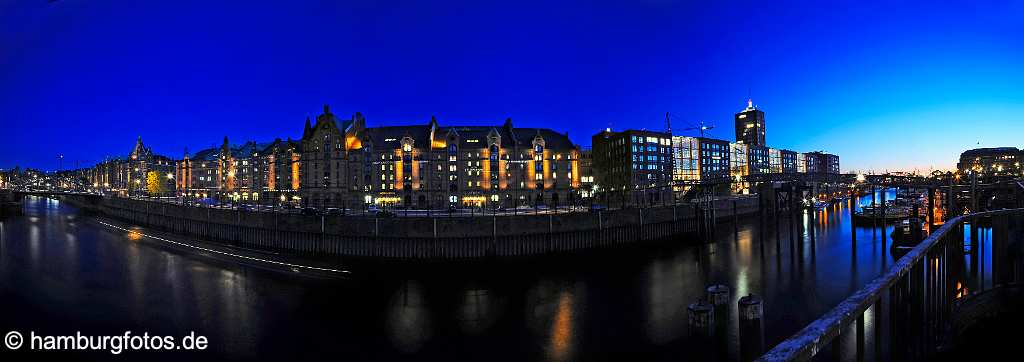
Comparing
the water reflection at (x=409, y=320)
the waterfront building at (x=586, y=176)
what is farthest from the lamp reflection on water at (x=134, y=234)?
the waterfront building at (x=586, y=176)

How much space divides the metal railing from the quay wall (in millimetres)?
35477

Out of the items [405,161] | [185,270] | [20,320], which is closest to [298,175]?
[405,161]

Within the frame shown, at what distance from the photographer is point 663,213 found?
57.2 metres

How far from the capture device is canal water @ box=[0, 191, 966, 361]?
2142 cm

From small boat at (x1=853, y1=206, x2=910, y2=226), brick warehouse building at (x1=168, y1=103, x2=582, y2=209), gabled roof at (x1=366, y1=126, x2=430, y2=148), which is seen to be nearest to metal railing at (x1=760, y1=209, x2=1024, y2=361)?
small boat at (x1=853, y1=206, x2=910, y2=226)

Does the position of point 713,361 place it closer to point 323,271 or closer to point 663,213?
point 323,271

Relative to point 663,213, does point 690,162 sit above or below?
above

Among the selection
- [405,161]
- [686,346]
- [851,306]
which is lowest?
[686,346]

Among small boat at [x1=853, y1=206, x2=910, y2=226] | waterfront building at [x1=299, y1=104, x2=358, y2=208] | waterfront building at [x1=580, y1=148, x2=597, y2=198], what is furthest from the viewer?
waterfront building at [x1=580, y1=148, x2=597, y2=198]

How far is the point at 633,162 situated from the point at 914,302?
393 ft

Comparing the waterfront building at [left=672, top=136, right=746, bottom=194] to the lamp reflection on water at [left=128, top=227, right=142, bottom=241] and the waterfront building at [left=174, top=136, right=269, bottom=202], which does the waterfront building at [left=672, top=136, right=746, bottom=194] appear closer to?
the waterfront building at [left=174, top=136, right=269, bottom=202]

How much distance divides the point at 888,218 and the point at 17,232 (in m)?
135

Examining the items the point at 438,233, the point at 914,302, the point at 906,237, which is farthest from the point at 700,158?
the point at 914,302

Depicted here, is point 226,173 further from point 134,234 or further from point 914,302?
point 914,302
